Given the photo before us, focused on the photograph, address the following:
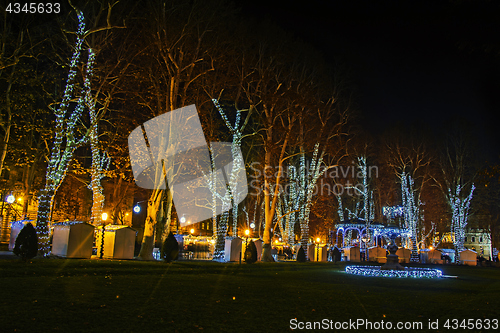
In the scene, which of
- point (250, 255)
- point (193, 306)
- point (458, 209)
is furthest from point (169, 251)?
point (458, 209)

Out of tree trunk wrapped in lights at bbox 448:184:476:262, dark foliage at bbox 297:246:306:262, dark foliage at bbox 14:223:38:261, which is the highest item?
tree trunk wrapped in lights at bbox 448:184:476:262

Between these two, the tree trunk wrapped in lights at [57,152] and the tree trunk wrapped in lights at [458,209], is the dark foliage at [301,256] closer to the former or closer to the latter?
the tree trunk wrapped in lights at [57,152]

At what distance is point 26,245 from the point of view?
1518cm

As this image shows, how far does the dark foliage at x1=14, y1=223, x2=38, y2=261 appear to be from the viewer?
1511cm

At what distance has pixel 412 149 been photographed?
145 feet

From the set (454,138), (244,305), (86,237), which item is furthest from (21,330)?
(454,138)

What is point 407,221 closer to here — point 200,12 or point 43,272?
point 200,12

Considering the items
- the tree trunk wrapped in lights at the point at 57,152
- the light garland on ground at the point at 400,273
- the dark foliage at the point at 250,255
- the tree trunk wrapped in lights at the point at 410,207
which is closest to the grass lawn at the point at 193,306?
the tree trunk wrapped in lights at the point at 57,152

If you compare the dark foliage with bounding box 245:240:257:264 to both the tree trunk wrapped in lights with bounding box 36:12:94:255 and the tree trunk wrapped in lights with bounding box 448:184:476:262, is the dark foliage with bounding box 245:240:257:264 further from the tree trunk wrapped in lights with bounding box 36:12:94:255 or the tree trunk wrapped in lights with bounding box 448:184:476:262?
the tree trunk wrapped in lights with bounding box 448:184:476:262

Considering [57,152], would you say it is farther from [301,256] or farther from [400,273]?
[301,256]

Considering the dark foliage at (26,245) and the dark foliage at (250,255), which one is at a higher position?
the dark foliage at (26,245)

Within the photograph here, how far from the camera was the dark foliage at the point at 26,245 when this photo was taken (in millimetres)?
15109

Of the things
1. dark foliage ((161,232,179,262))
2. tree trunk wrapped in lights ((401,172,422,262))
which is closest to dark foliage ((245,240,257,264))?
dark foliage ((161,232,179,262))

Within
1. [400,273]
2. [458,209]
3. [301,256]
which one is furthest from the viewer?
[458,209]
